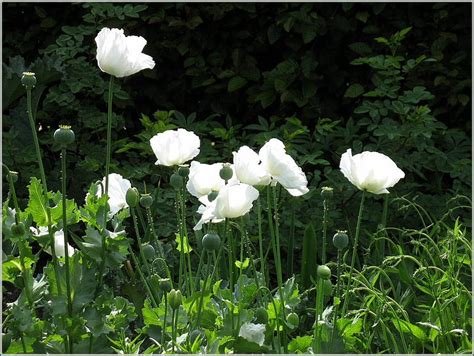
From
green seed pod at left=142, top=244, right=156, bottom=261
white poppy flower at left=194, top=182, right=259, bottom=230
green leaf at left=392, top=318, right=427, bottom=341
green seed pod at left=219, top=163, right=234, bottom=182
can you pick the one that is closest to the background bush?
green leaf at left=392, top=318, right=427, bottom=341

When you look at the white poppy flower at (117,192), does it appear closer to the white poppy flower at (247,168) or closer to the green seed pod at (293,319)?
the white poppy flower at (247,168)

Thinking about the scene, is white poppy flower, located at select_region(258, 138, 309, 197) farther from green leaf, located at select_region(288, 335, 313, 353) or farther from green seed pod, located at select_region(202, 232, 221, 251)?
green leaf, located at select_region(288, 335, 313, 353)

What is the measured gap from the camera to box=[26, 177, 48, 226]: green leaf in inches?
61.2

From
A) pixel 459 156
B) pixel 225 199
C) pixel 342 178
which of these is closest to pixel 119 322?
pixel 225 199

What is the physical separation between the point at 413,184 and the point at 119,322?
172 centimetres

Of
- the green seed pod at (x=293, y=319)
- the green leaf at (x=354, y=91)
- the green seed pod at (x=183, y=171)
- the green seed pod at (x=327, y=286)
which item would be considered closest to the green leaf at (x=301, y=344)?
the green seed pod at (x=293, y=319)

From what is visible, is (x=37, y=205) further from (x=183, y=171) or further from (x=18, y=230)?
(x=183, y=171)

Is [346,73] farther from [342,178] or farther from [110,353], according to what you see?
[110,353]

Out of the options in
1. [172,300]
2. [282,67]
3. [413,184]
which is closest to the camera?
[172,300]

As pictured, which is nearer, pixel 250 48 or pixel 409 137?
pixel 409 137

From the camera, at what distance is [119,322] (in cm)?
161

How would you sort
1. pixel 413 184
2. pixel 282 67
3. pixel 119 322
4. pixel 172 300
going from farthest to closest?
1. pixel 282 67
2. pixel 413 184
3. pixel 119 322
4. pixel 172 300

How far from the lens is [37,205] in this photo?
156cm

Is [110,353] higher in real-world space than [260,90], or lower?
lower
